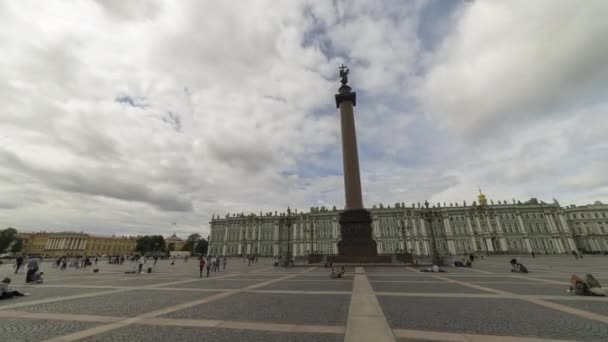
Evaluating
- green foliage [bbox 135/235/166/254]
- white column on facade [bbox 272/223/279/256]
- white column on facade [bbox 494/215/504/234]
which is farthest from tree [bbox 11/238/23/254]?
white column on facade [bbox 494/215/504/234]

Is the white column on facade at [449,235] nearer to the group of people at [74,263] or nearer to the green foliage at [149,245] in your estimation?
the group of people at [74,263]

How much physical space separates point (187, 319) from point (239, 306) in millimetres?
1708

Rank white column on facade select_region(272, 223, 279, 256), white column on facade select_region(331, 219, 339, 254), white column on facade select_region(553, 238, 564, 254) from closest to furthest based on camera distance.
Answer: white column on facade select_region(553, 238, 564, 254) → white column on facade select_region(331, 219, 339, 254) → white column on facade select_region(272, 223, 279, 256)

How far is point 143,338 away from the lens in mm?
Answer: 4684

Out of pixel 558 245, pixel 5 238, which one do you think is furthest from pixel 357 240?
pixel 5 238

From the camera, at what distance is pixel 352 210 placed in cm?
2558

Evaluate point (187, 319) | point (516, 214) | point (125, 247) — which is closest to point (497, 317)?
point (187, 319)

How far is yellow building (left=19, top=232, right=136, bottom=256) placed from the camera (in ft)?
307

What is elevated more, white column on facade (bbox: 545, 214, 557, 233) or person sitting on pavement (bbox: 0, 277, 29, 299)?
white column on facade (bbox: 545, 214, 557, 233)

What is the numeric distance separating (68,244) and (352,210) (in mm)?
118309

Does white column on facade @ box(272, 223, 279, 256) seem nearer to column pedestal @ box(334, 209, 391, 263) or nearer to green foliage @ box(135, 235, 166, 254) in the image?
green foliage @ box(135, 235, 166, 254)

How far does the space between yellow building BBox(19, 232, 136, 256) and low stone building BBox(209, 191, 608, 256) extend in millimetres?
50504

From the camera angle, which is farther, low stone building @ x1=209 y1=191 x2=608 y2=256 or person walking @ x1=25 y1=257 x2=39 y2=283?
low stone building @ x1=209 y1=191 x2=608 y2=256

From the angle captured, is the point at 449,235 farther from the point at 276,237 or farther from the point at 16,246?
the point at 16,246
